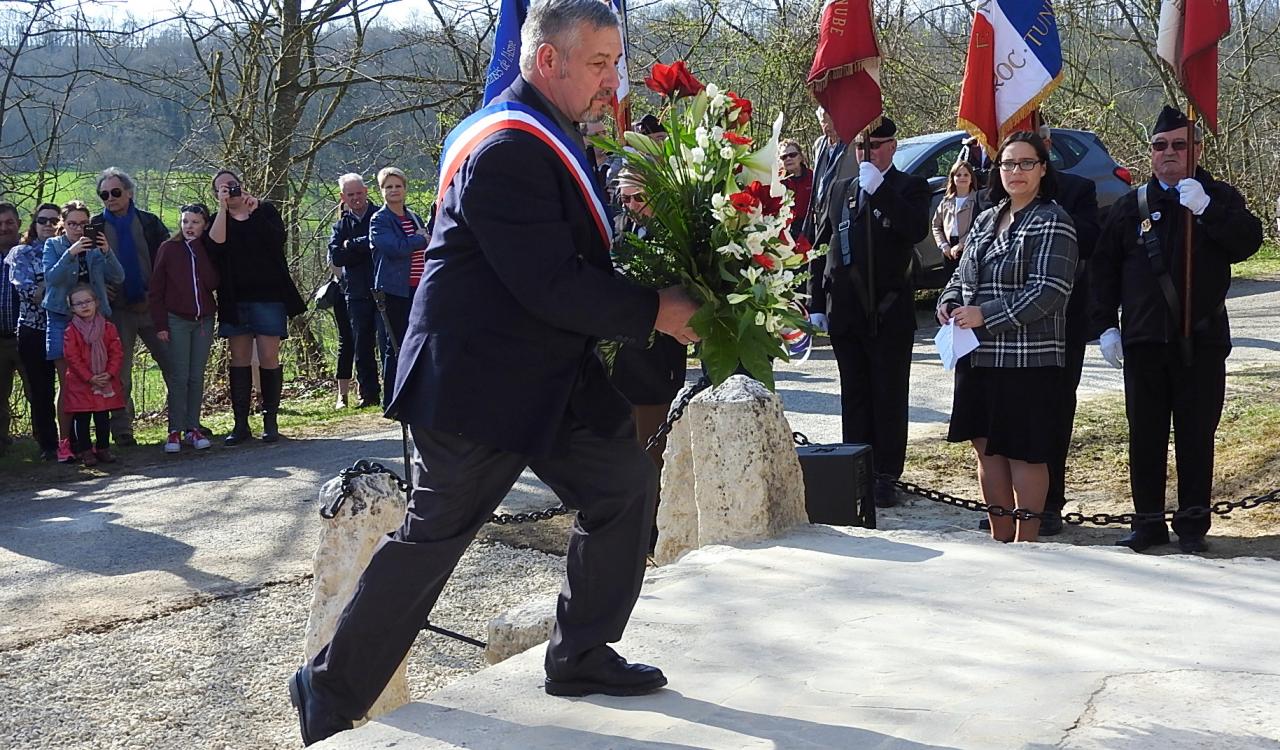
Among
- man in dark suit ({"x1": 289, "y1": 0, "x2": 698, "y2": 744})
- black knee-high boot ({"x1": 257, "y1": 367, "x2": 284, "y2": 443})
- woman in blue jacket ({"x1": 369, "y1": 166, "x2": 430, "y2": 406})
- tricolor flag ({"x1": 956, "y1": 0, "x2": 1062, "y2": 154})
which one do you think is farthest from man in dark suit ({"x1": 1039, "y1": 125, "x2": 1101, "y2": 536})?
black knee-high boot ({"x1": 257, "y1": 367, "x2": 284, "y2": 443})

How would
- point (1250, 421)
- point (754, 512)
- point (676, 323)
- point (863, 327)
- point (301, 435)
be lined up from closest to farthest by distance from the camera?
point (676, 323) → point (754, 512) → point (863, 327) → point (1250, 421) → point (301, 435)

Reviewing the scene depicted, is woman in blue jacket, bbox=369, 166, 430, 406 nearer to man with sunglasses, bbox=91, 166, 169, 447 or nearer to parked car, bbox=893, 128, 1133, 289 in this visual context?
man with sunglasses, bbox=91, 166, 169, 447

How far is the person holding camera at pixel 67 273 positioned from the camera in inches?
406

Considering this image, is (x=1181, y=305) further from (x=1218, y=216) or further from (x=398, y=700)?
(x=398, y=700)

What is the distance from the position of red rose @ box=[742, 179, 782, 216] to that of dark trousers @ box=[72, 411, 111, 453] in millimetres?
8025

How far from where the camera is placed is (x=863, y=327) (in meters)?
7.86

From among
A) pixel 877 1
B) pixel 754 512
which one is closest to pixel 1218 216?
pixel 754 512

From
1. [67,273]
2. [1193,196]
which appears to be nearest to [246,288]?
[67,273]

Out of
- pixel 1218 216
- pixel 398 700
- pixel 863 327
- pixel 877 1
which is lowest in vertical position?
pixel 398 700

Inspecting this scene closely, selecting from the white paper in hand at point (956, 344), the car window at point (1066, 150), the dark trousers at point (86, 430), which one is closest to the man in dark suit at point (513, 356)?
the white paper in hand at point (956, 344)

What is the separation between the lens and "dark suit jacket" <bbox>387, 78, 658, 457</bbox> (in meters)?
3.54

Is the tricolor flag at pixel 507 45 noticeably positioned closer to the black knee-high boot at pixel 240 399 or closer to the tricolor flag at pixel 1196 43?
the tricolor flag at pixel 1196 43

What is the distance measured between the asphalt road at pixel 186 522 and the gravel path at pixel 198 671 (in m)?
0.30

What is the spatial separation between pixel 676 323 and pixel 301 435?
844cm
